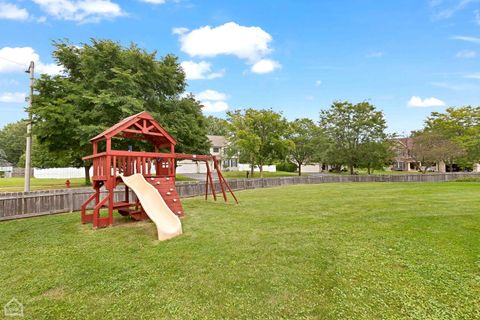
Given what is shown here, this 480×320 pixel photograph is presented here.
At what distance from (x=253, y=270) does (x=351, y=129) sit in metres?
30.5

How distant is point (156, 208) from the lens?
709 cm

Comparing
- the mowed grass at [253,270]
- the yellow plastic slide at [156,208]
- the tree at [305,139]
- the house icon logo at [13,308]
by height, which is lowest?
the house icon logo at [13,308]

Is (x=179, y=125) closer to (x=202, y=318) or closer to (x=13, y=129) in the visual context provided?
(x=202, y=318)

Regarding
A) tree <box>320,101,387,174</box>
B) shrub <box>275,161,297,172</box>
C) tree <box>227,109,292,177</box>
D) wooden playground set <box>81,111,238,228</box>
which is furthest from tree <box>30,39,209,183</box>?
shrub <box>275,161,297,172</box>

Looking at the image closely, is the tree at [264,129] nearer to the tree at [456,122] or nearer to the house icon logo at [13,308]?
the tree at [456,122]

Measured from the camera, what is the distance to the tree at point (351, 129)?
3061 cm

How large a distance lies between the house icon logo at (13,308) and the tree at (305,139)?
3152 cm

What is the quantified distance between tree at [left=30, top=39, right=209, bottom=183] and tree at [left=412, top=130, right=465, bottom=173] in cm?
2542

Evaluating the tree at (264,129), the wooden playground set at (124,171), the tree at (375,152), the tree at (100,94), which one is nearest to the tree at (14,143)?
the tree at (100,94)

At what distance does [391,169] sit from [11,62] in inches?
2457

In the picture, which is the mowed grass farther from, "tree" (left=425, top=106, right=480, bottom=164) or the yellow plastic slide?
"tree" (left=425, top=106, right=480, bottom=164)

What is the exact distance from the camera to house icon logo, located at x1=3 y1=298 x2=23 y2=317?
3221mm

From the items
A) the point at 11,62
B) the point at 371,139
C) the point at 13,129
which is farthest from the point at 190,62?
the point at 13,129

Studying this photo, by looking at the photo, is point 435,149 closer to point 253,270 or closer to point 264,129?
point 264,129
